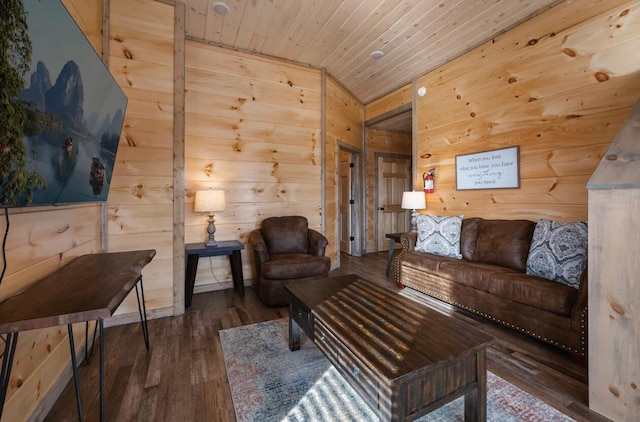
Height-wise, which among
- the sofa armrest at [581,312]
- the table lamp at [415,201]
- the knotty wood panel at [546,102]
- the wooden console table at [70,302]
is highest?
the knotty wood panel at [546,102]

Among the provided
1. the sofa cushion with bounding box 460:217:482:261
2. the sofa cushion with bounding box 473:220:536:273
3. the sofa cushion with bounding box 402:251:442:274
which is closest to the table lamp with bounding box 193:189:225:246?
the sofa cushion with bounding box 402:251:442:274

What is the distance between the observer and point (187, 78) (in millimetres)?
3242

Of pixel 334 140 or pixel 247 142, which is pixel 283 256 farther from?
pixel 334 140

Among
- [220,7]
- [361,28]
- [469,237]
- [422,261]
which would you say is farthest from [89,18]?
[469,237]

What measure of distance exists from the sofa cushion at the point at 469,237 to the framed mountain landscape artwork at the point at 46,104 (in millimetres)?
3402

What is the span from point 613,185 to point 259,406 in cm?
218

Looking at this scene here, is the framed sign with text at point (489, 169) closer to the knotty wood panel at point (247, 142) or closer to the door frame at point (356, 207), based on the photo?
the knotty wood panel at point (247, 142)

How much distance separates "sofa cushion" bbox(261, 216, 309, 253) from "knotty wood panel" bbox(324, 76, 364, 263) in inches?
28.0

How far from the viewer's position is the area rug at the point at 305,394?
4.62ft

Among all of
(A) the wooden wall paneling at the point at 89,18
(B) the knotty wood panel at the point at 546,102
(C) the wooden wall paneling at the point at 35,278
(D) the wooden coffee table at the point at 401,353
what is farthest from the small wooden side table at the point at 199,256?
(B) the knotty wood panel at the point at 546,102

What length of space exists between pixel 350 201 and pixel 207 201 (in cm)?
310

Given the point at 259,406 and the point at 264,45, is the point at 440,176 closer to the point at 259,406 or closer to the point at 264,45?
the point at 264,45

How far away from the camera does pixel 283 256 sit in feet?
10.3

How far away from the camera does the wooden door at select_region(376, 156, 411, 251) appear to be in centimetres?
575
